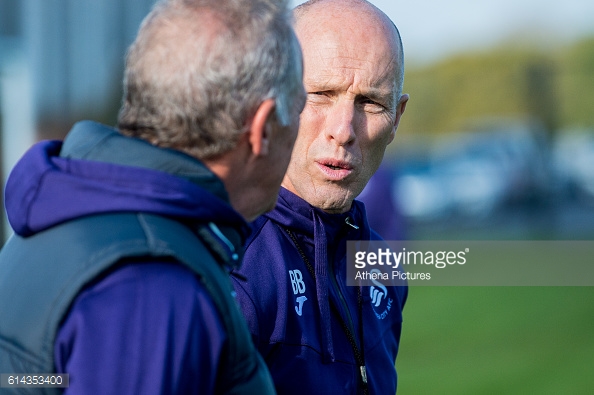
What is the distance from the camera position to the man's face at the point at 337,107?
104 inches

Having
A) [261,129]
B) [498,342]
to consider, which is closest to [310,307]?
[261,129]

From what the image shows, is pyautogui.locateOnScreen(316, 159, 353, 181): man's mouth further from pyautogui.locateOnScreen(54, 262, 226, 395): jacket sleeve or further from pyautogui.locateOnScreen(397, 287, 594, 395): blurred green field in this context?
pyautogui.locateOnScreen(397, 287, 594, 395): blurred green field

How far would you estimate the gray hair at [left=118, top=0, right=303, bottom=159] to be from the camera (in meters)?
1.74

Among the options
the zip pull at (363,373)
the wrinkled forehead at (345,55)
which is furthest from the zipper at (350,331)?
the wrinkled forehead at (345,55)

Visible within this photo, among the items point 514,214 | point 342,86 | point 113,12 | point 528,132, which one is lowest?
point 514,214

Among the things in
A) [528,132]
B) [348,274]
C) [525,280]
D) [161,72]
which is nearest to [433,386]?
[348,274]

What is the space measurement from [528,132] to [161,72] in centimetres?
3455

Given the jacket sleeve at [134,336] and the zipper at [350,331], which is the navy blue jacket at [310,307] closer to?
the zipper at [350,331]

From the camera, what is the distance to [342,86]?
2.65 metres

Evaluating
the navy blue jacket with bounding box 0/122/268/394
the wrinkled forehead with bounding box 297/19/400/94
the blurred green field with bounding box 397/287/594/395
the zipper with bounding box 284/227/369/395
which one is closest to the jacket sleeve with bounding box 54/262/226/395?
the navy blue jacket with bounding box 0/122/268/394

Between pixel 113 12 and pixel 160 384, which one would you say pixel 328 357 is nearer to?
pixel 160 384

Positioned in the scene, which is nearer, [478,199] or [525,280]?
[525,280]

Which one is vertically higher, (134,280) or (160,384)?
(134,280)

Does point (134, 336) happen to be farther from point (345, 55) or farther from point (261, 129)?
point (345, 55)
